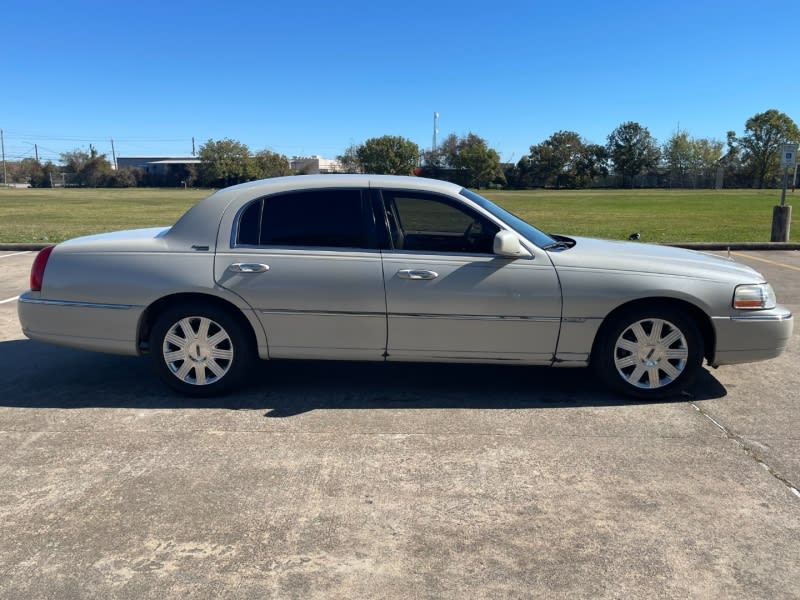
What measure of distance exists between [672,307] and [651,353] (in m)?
0.35

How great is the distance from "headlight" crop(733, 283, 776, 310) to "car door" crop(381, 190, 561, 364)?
4.15 feet

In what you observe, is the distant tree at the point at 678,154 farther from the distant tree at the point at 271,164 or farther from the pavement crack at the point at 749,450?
the pavement crack at the point at 749,450

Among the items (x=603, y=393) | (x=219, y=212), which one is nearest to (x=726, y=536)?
(x=603, y=393)

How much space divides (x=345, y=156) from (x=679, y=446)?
12034cm

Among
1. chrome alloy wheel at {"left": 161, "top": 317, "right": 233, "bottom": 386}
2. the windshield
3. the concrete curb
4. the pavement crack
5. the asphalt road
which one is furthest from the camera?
the concrete curb

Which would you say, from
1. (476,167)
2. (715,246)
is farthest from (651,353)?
(476,167)

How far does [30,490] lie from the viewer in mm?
3311

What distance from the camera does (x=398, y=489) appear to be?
131 inches

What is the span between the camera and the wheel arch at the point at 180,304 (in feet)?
15.0

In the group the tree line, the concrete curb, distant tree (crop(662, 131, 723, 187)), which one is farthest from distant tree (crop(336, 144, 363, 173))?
the concrete curb

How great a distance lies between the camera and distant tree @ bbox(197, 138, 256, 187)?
108250 mm

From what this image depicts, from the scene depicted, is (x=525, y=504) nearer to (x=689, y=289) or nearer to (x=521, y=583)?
(x=521, y=583)

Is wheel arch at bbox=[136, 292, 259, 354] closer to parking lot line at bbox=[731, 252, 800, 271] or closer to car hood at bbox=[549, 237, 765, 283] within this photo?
car hood at bbox=[549, 237, 765, 283]

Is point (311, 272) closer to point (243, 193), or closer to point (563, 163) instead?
point (243, 193)
